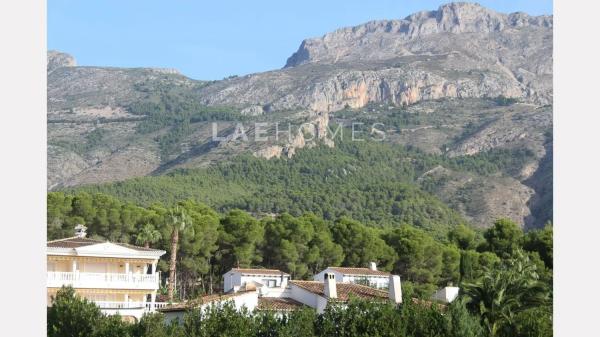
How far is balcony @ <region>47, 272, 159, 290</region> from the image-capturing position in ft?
154

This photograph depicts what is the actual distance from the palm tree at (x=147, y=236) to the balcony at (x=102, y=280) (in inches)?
494

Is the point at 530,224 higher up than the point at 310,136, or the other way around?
the point at 310,136

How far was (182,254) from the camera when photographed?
68.2 metres

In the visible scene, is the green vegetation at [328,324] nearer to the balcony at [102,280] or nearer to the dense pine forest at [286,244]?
the balcony at [102,280]

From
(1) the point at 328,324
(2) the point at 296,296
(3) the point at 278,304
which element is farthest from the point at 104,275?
(1) the point at 328,324

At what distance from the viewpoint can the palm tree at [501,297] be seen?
3778 cm

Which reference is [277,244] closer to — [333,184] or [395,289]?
[395,289]

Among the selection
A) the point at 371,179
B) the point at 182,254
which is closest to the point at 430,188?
the point at 371,179

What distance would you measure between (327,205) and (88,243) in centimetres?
9555

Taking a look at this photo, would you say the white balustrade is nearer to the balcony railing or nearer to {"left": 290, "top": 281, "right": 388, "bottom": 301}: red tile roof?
the balcony railing

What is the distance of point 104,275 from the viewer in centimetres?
4794

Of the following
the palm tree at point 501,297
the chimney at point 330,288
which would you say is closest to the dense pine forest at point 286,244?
the chimney at point 330,288

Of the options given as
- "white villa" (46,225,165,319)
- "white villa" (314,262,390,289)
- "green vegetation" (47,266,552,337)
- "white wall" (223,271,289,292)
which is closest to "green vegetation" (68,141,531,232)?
"white villa" (314,262,390,289)
